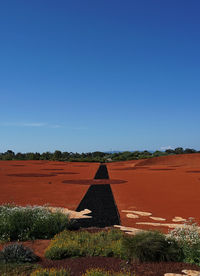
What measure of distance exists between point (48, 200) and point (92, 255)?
29.4 ft

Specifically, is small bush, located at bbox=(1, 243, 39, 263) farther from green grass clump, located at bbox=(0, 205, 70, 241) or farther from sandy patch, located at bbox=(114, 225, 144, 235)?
sandy patch, located at bbox=(114, 225, 144, 235)

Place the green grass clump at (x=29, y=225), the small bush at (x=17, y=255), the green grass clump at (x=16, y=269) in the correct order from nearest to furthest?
the green grass clump at (x=16, y=269) < the small bush at (x=17, y=255) < the green grass clump at (x=29, y=225)

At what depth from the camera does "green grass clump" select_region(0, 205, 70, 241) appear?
823 centimetres

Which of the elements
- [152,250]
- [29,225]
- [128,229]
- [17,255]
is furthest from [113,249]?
[29,225]

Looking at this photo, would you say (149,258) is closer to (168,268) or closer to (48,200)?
(168,268)

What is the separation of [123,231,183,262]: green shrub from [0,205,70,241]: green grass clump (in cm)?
309

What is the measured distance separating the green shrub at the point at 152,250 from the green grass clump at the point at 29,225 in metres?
3.09

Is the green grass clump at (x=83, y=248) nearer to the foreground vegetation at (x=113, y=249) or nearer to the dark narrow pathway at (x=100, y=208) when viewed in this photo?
the foreground vegetation at (x=113, y=249)

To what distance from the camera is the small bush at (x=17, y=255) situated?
6.04 metres

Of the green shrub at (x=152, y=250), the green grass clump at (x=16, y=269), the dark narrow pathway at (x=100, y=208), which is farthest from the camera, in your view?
the dark narrow pathway at (x=100, y=208)

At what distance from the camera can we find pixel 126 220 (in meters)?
10.6

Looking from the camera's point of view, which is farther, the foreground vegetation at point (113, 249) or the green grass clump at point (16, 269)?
the foreground vegetation at point (113, 249)

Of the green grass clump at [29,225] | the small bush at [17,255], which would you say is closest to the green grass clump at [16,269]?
the small bush at [17,255]

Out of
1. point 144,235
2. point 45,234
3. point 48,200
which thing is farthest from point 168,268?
point 48,200
